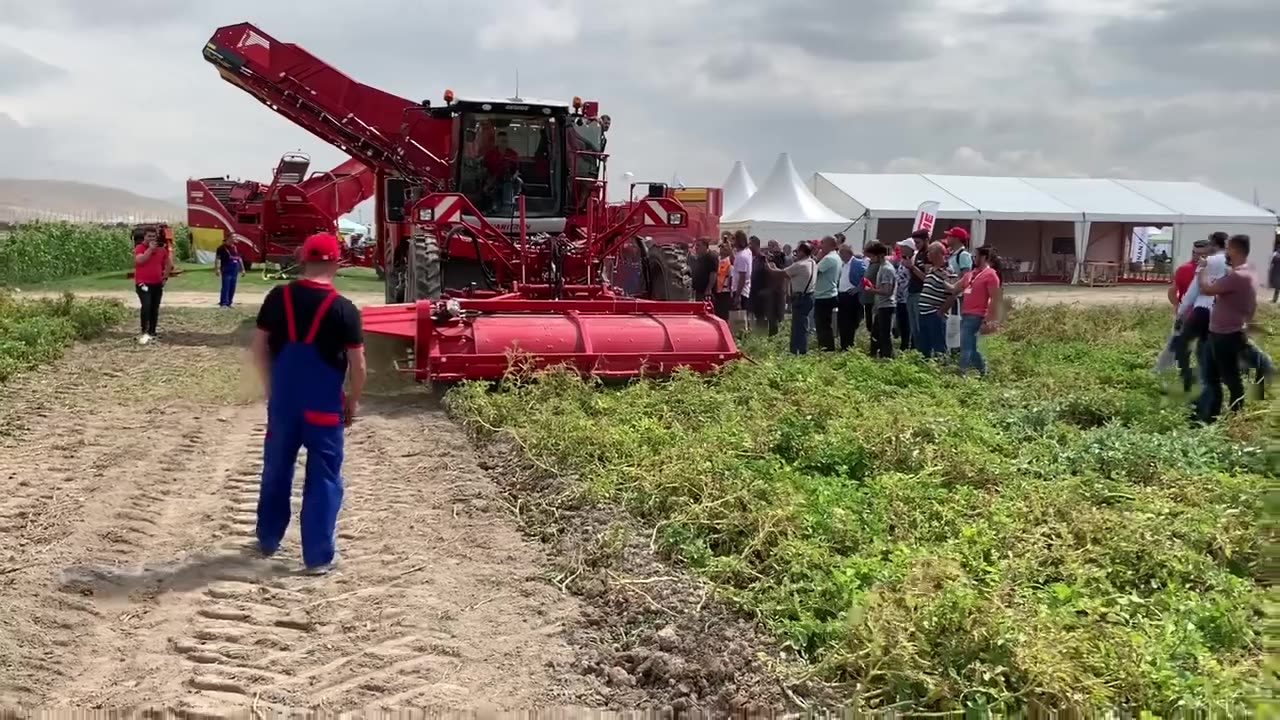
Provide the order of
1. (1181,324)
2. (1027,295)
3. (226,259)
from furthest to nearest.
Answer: (1027,295) → (226,259) → (1181,324)

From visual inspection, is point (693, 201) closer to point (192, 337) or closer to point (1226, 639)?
point (192, 337)

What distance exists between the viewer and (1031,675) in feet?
10.7

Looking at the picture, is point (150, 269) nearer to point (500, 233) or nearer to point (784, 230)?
point (500, 233)

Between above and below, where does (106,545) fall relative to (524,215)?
below

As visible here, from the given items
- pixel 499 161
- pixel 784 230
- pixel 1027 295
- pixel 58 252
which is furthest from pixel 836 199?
pixel 58 252

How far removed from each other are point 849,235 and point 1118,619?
2802 centimetres

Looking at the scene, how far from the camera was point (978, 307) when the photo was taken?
33.1 feet

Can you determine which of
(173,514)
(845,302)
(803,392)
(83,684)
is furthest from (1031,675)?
(845,302)

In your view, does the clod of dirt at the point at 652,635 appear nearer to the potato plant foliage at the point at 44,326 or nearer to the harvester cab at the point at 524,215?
the harvester cab at the point at 524,215

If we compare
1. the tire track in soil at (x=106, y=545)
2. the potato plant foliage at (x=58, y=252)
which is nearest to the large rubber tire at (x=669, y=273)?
the tire track in soil at (x=106, y=545)

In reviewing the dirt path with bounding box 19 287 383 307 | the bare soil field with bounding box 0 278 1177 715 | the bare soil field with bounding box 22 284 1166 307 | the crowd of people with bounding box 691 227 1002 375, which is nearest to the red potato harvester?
the crowd of people with bounding box 691 227 1002 375

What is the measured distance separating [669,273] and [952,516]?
754 cm

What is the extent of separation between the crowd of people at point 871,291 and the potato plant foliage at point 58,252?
20.7 meters

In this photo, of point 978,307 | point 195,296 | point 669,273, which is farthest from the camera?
point 195,296
